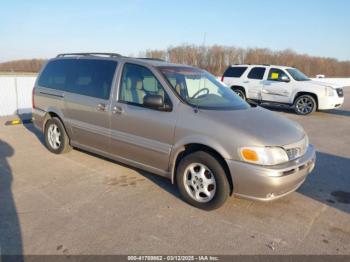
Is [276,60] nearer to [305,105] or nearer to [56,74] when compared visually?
[305,105]

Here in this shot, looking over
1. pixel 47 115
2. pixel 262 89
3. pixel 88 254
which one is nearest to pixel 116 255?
pixel 88 254

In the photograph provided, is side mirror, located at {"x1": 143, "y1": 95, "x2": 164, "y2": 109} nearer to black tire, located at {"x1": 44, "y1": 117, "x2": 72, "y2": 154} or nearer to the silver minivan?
the silver minivan

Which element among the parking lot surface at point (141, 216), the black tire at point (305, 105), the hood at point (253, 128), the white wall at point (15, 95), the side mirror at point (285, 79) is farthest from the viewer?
the side mirror at point (285, 79)

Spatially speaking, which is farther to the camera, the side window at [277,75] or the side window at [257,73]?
the side window at [257,73]

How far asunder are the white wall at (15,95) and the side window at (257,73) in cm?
881

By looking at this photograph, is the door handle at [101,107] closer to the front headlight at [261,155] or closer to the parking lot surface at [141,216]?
the parking lot surface at [141,216]

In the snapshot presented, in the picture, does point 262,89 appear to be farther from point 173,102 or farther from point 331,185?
point 173,102

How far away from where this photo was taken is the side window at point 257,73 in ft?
42.9

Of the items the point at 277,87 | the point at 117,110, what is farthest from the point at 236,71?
the point at 117,110

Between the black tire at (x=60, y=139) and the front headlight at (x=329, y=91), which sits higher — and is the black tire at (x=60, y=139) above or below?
below

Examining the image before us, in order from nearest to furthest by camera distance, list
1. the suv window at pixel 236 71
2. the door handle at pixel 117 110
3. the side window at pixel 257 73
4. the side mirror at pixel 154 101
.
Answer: the side mirror at pixel 154 101 < the door handle at pixel 117 110 < the side window at pixel 257 73 < the suv window at pixel 236 71

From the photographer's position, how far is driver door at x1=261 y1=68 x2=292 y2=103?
41.3 ft

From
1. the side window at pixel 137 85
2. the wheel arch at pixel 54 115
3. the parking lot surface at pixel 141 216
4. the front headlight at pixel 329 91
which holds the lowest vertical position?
the parking lot surface at pixel 141 216

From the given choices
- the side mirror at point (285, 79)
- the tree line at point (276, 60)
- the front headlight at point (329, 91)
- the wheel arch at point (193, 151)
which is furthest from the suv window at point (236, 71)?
the tree line at point (276, 60)
